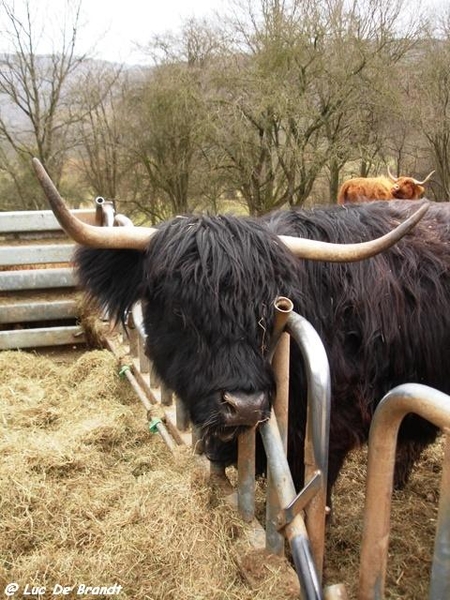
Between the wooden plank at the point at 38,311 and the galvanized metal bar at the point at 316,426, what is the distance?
365 centimetres

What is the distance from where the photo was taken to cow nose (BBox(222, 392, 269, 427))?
70.9 inches

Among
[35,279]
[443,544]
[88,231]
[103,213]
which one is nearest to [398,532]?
[443,544]

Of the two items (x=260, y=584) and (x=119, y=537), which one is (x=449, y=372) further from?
(x=119, y=537)

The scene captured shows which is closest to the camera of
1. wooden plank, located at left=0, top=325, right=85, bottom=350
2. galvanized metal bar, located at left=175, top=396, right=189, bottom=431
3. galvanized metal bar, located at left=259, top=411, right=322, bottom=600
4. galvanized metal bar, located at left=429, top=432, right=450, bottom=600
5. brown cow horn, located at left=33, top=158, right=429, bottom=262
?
galvanized metal bar, located at left=429, top=432, right=450, bottom=600

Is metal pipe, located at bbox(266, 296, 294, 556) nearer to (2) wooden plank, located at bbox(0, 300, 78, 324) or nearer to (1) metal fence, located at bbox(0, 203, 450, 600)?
(1) metal fence, located at bbox(0, 203, 450, 600)

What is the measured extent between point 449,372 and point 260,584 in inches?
52.2

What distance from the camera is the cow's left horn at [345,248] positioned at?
1.90 metres

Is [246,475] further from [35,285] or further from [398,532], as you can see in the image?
[35,285]

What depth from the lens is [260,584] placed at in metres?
1.87

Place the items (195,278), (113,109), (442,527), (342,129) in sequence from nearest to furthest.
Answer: (442,527) < (195,278) < (342,129) < (113,109)

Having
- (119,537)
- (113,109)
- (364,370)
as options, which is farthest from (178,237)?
(113,109)

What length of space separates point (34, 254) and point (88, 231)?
10.1 feet

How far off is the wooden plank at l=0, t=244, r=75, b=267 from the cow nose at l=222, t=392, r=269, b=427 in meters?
3.30

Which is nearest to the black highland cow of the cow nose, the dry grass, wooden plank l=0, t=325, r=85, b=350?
the cow nose
